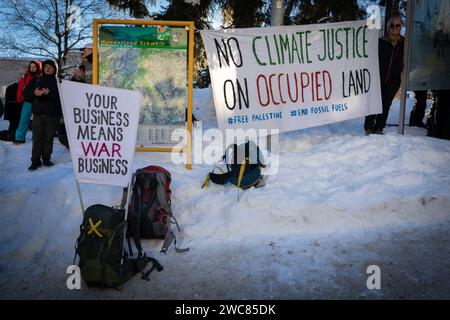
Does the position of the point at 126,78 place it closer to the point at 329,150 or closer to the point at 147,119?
the point at 147,119

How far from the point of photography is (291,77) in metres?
6.59

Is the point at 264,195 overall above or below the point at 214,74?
below

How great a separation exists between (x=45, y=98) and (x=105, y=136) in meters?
2.91

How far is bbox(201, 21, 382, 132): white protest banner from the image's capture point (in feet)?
20.6

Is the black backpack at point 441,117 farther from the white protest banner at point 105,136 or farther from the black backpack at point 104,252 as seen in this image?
the black backpack at point 104,252

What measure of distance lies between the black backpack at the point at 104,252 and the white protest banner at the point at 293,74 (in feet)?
10.0

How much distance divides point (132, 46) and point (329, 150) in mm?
3685

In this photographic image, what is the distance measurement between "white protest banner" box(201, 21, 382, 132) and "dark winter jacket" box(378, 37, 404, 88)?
0.95ft

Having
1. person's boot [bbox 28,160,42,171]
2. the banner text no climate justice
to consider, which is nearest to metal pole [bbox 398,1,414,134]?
the banner text no climate justice

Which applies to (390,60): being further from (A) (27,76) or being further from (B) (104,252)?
(A) (27,76)
